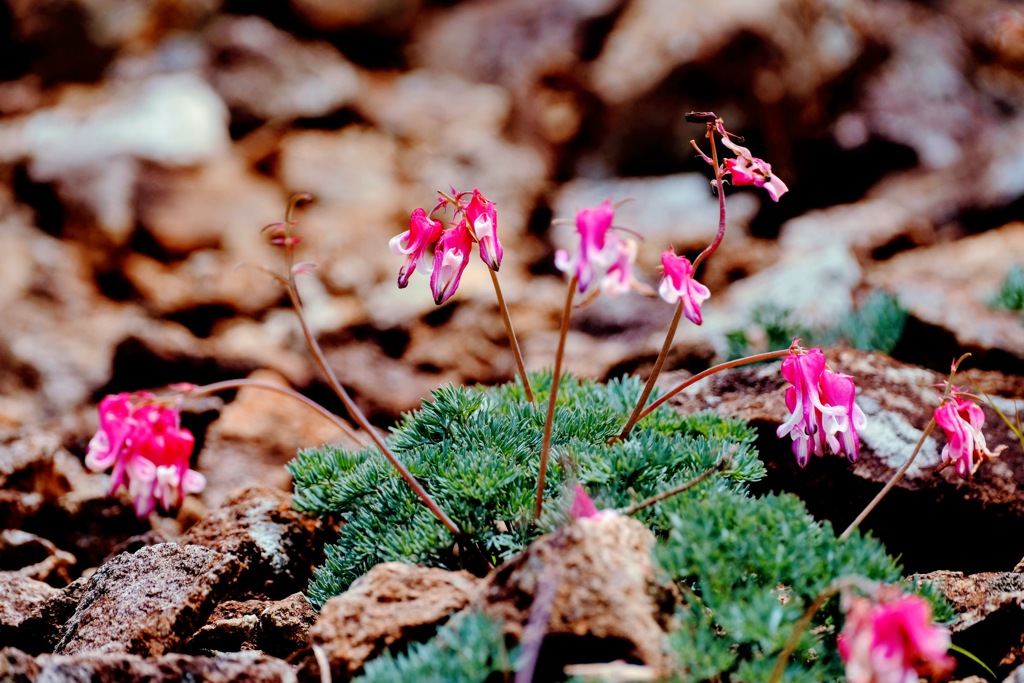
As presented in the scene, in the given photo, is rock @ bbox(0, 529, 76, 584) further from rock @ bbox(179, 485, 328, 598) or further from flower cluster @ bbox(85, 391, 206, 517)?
flower cluster @ bbox(85, 391, 206, 517)

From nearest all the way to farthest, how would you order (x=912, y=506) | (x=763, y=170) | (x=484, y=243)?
(x=763, y=170) → (x=484, y=243) → (x=912, y=506)

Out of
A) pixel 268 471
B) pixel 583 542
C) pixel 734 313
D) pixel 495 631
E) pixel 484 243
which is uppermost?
pixel 484 243

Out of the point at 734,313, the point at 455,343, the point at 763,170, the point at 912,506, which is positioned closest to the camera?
the point at 763,170

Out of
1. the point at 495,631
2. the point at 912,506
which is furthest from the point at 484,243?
the point at 912,506

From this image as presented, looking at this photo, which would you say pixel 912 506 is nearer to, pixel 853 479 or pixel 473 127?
pixel 853 479

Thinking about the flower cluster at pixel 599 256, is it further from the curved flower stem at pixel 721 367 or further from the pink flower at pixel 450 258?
the pink flower at pixel 450 258

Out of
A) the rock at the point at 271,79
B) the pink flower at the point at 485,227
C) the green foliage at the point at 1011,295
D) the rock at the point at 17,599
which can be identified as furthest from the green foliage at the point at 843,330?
the rock at the point at 271,79
